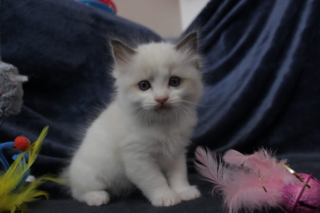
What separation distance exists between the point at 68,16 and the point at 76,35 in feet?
0.47

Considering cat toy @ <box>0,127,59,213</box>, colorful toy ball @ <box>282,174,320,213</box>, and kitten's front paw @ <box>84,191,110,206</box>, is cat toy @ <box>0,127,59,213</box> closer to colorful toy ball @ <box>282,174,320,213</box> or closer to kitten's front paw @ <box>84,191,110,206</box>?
kitten's front paw @ <box>84,191,110,206</box>

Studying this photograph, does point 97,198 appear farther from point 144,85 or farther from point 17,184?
point 144,85

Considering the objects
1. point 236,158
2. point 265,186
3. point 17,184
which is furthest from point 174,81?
point 17,184

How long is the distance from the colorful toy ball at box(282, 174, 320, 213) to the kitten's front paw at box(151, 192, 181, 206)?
437mm

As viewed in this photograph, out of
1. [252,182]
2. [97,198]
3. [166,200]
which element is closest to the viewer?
[252,182]

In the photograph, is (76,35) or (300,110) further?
(76,35)

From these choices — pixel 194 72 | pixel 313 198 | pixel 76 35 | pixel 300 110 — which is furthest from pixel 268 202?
pixel 76 35

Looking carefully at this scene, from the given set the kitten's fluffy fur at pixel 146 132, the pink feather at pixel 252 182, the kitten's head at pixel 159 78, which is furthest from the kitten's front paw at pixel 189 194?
the kitten's head at pixel 159 78

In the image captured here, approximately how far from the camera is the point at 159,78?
3.55 ft

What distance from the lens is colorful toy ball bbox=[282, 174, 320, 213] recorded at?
855mm

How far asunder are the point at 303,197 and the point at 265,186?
131 mm

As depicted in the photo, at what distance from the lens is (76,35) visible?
191 cm

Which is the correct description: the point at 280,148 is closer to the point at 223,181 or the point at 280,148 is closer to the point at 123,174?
the point at 223,181

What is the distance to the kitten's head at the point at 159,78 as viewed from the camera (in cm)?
108
